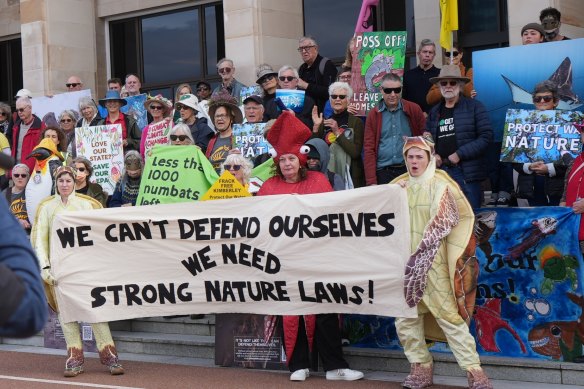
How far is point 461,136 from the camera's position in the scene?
9219 mm

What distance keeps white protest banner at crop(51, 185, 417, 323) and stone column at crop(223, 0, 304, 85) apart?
255 inches

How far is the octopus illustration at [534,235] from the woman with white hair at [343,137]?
6.96 feet

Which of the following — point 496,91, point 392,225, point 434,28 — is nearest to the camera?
point 392,225

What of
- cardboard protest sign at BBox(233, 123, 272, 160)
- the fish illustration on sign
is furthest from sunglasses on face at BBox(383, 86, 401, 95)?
the fish illustration on sign

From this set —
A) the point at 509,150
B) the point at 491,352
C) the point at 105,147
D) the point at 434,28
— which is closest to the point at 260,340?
the point at 491,352

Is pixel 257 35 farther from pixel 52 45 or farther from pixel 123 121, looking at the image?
pixel 52 45

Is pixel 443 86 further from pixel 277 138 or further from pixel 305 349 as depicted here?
pixel 305 349

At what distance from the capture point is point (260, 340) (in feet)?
31.0

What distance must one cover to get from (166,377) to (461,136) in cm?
357

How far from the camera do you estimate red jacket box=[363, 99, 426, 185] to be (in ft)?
32.0

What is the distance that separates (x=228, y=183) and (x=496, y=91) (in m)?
3.12

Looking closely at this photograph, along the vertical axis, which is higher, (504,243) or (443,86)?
(443,86)

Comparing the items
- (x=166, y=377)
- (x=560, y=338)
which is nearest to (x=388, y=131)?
(x=560, y=338)

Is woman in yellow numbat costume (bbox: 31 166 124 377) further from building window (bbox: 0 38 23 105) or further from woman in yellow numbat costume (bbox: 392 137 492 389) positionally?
building window (bbox: 0 38 23 105)
